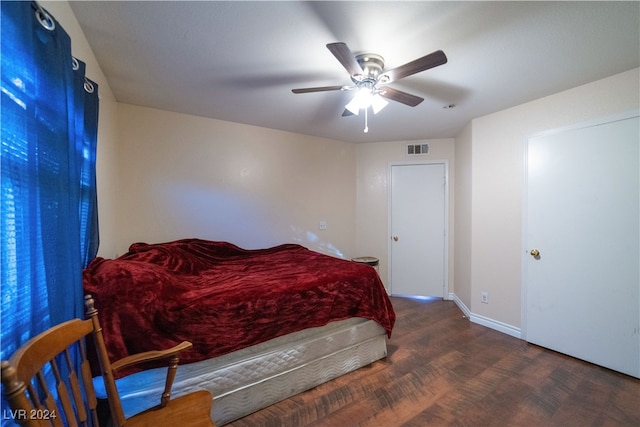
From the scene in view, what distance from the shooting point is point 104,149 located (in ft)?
7.02

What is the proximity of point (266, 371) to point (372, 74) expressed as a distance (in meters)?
2.15

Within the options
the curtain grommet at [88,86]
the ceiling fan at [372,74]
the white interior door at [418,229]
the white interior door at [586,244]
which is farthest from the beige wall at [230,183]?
→ the white interior door at [586,244]

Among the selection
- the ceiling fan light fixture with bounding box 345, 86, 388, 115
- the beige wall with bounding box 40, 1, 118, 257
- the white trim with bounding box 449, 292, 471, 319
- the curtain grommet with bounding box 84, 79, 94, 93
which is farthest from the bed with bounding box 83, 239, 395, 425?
the white trim with bounding box 449, 292, 471, 319

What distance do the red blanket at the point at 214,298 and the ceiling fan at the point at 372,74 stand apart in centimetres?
141

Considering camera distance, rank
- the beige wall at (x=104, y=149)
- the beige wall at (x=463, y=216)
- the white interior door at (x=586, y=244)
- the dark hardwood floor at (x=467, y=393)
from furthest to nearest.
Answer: the beige wall at (x=463, y=216), the white interior door at (x=586, y=244), the dark hardwood floor at (x=467, y=393), the beige wall at (x=104, y=149)

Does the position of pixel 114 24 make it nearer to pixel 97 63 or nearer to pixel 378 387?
pixel 97 63

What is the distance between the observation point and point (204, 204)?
9.97 ft

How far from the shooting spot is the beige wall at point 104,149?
1563 mm

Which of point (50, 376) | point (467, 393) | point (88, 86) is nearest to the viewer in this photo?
point (50, 376)

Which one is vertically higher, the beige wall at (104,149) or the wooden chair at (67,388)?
the beige wall at (104,149)

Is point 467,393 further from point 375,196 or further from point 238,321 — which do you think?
point 375,196

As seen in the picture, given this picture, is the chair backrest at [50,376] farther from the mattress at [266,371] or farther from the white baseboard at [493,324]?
the white baseboard at [493,324]

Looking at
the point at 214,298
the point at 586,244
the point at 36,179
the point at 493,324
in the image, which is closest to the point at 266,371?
the point at 214,298

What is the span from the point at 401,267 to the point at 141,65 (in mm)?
3858
